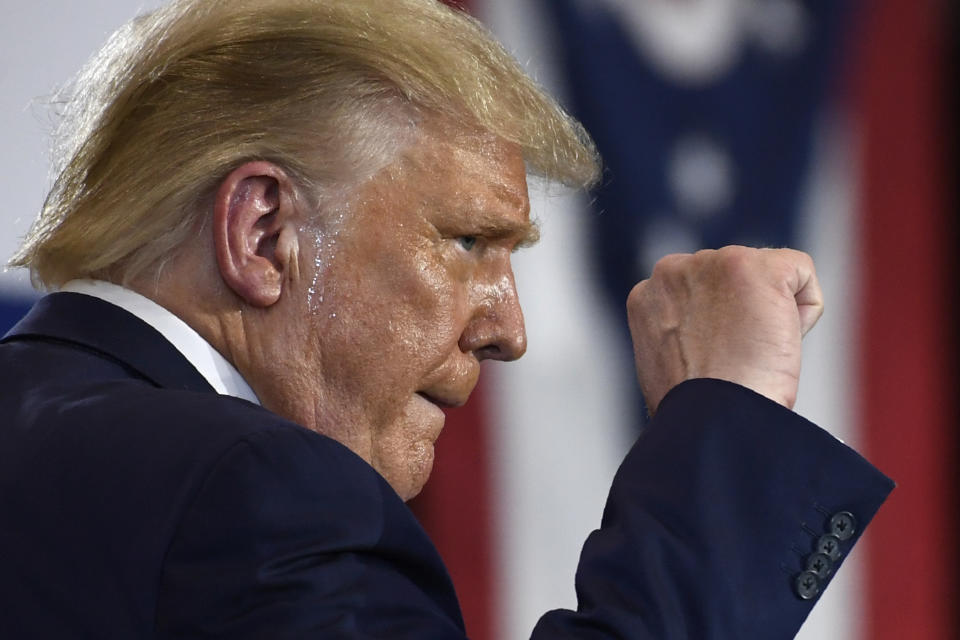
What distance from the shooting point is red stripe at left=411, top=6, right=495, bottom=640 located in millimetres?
1467

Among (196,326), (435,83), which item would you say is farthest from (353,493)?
(435,83)

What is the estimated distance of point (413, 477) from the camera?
0.93 metres

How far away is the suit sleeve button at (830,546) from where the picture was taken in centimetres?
74

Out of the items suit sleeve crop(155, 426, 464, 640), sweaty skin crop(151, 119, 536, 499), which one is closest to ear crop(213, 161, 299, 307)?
sweaty skin crop(151, 119, 536, 499)

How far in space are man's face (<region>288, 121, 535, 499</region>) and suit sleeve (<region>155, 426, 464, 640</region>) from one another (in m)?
0.24

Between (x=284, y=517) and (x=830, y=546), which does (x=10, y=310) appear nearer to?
(x=284, y=517)

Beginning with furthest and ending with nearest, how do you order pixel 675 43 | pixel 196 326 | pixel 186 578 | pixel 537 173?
1. pixel 675 43
2. pixel 537 173
3. pixel 196 326
4. pixel 186 578

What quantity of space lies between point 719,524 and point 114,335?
1.27 ft

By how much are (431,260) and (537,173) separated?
0.18 meters

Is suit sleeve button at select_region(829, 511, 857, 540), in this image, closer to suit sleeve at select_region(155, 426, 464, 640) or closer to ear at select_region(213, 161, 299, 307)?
suit sleeve at select_region(155, 426, 464, 640)

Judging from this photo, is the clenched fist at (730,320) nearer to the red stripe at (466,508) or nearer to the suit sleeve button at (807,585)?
the suit sleeve button at (807,585)

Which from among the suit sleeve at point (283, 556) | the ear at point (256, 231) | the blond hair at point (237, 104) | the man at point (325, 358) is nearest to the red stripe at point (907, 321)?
the man at point (325, 358)

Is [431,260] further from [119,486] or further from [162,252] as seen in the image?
[119,486]

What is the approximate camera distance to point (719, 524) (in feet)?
2.35
